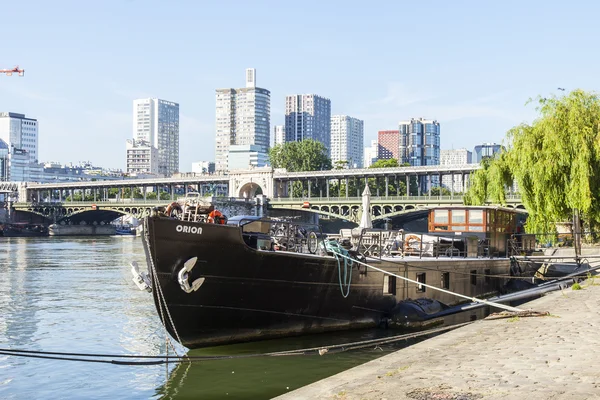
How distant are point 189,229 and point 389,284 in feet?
25.9

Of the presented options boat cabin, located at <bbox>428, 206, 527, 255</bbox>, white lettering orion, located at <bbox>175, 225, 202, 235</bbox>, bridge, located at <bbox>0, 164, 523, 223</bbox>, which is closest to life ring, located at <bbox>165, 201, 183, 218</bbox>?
white lettering orion, located at <bbox>175, 225, 202, 235</bbox>

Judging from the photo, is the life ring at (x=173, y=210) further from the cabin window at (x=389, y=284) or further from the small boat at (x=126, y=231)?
the small boat at (x=126, y=231)

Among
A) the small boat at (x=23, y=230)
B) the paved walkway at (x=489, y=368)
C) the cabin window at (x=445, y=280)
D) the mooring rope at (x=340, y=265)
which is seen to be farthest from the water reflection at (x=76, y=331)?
the small boat at (x=23, y=230)

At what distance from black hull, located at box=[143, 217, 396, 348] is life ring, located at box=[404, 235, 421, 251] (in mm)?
5956

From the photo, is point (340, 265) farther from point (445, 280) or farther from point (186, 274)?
point (445, 280)

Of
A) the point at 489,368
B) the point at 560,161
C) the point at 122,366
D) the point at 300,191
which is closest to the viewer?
the point at 489,368

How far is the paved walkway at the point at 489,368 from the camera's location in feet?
32.4

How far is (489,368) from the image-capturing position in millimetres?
11344

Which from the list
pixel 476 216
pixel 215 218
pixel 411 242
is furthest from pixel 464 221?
pixel 215 218

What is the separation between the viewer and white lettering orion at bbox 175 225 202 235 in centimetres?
1654

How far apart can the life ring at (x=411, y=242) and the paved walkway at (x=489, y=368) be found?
9.52 metres

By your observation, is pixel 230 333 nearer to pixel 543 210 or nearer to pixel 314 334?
pixel 314 334

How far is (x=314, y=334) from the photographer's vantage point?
19781 mm

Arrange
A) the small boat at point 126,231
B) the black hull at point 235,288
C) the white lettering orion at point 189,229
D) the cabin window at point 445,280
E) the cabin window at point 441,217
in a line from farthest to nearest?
the small boat at point 126,231, the cabin window at point 441,217, the cabin window at point 445,280, the black hull at point 235,288, the white lettering orion at point 189,229
